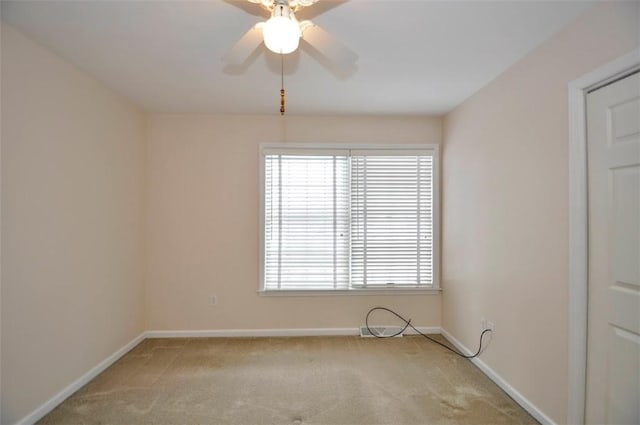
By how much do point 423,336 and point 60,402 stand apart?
3284mm

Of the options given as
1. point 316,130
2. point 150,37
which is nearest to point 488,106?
point 316,130

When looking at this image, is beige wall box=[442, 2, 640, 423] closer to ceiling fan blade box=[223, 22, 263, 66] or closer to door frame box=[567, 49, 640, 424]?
door frame box=[567, 49, 640, 424]

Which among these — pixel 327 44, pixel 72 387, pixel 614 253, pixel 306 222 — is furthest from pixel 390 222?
pixel 72 387

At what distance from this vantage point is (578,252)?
71.0 inches

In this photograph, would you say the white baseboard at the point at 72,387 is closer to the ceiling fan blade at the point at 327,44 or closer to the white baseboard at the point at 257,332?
the white baseboard at the point at 257,332

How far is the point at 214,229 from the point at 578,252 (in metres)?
3.16

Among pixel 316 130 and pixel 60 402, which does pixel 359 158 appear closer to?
pixel 316 130

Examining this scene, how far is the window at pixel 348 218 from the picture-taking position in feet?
11.6

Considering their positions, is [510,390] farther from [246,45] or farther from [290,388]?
[246,45]

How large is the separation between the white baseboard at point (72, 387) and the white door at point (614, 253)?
3404 millimetres

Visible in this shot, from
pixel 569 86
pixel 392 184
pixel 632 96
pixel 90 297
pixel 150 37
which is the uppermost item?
pixel 150 37

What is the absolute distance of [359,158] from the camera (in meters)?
3.59

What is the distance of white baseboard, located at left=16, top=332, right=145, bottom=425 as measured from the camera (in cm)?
205

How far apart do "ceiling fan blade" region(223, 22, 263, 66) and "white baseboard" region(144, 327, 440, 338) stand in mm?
2819
